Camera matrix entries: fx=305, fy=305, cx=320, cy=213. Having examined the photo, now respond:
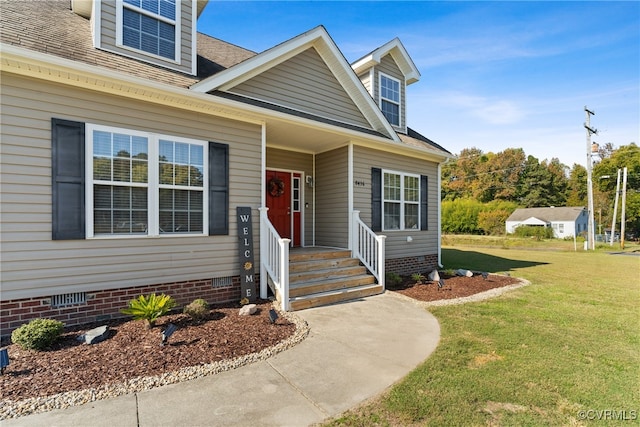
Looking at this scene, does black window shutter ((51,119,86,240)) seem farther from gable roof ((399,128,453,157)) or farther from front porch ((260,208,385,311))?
gable roof ((399,128,453,157))

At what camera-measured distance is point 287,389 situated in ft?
9.39

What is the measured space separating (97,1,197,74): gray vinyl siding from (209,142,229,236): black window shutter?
1765mm

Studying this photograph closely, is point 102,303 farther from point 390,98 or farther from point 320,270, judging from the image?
Answer: point 390,98

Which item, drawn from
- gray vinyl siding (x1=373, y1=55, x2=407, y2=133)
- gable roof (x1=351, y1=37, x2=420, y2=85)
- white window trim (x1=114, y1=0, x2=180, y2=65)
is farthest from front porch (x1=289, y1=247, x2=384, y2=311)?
gable roof (x1=351, y1=37, x2=420, y2=85)

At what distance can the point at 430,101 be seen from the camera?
1196 cm

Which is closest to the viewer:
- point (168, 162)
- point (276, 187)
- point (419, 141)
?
point (168, 162)

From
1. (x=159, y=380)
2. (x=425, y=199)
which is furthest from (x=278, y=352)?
(x=425, y=199)

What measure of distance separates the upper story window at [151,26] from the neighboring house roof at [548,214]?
131 feet

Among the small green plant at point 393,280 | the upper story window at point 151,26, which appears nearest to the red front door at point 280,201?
the small green plant at point 393,280

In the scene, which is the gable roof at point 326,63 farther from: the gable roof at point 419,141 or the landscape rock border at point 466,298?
the landscape rock border at point 466,298

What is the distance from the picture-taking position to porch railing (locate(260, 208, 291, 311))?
204 inches

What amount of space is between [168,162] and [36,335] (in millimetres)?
2851

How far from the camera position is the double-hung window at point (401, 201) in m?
8.38

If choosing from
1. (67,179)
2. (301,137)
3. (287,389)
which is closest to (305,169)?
(301,137)
